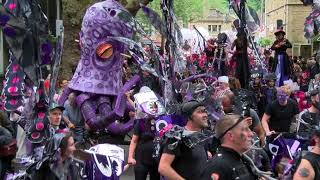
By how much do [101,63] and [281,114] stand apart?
2628mm

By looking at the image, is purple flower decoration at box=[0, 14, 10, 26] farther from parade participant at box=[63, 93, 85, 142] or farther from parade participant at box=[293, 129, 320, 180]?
parade participant at box=[293, 129, 320, 180]

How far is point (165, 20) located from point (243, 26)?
1274 millimetres

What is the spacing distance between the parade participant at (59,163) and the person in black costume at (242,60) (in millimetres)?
5014

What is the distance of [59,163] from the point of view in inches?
211

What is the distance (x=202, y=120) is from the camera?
18.6 feet

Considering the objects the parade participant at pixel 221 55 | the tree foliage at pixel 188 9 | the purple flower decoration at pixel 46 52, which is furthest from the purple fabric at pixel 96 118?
the tree foliage at pixel 188 9

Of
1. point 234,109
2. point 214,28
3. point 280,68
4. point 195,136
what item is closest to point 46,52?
point 195,136

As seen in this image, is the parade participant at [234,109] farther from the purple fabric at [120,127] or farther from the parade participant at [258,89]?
the parade participant at [258,89]

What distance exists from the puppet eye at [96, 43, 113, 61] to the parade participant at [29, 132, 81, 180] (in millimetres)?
3038

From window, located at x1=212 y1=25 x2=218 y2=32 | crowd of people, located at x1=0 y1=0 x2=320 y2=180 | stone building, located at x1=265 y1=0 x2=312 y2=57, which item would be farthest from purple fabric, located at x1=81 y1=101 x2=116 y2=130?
window, located at x1=212 y1=25 x2=218 y2=32

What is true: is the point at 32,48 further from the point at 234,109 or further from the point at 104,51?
the point at 234,109

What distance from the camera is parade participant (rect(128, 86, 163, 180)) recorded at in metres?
7.15

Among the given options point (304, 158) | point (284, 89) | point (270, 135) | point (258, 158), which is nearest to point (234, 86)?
point (284, 89)

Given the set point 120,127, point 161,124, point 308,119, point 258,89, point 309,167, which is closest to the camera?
point 309,167
